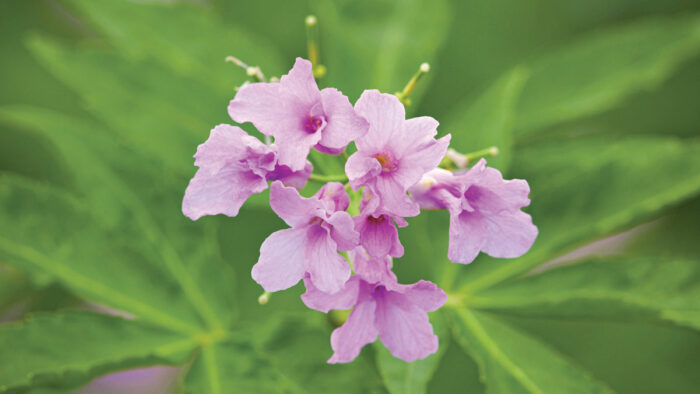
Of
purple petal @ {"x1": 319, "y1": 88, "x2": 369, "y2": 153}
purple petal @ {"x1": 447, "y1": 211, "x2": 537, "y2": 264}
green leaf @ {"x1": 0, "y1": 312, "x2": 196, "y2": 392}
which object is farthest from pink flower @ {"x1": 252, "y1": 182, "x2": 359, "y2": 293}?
green leaf @ {"x1": 0, "y1": 312, "x2": 196, "y2": 392}

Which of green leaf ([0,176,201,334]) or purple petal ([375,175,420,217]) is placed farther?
green leaf ([0,176,201,334])

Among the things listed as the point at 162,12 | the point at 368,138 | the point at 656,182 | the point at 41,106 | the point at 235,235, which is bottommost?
the point at 41,106

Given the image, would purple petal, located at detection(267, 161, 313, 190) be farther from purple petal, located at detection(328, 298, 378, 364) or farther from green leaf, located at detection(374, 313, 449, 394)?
green leaf, located at detection(374, 313, 449, 394)

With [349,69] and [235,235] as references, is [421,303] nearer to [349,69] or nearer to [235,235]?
[349,69]

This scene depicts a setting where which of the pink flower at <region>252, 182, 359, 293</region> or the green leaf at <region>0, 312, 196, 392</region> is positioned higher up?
the pink flower at <region>252, 182, 359, 293</region>

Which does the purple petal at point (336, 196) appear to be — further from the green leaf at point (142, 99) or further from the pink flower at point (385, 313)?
the green leaf at point (142, 99)

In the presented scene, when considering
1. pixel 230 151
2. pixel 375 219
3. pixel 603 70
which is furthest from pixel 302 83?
pixel 603 70

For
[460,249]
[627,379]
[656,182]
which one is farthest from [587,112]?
[627,379]

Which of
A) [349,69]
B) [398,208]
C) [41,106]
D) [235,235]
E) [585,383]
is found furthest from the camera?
[41,106]

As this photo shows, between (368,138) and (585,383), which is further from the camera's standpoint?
(585,383)
